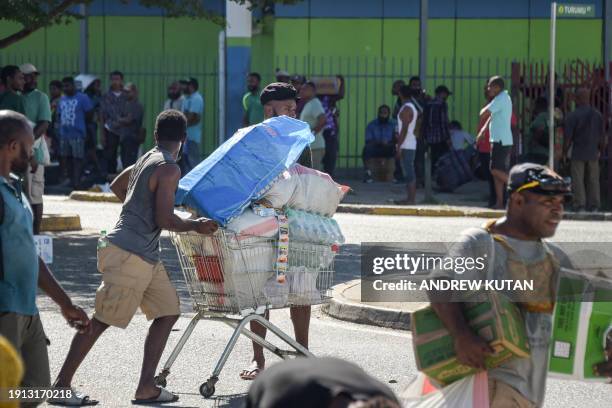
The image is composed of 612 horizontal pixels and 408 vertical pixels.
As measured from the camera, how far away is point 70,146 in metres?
23.7

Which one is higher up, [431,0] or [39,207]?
[431,0]

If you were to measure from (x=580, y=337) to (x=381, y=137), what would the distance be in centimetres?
1988

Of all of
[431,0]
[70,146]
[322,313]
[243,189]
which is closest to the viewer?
[243,189]

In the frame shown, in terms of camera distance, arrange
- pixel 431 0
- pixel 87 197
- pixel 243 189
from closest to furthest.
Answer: pixel 243 189, pixel 87 197, pixel 431 0

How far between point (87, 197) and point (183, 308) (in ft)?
38.0

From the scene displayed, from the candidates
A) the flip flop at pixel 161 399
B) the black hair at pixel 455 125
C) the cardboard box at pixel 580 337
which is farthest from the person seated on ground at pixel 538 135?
the cardboard box at pixel 580 337

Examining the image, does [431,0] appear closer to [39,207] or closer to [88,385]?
[39,207]

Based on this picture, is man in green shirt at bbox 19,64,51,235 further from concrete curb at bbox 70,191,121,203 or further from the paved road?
concrete curb at bbox 70,191,121,203

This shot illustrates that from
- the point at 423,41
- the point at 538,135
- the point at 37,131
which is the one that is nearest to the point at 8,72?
the point at 37,131

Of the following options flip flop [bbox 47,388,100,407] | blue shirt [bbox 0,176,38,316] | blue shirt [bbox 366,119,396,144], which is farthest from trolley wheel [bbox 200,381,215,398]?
blue shirt [bbox 366,119,396,144]

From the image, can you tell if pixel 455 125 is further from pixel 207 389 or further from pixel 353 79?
pixel 207 389

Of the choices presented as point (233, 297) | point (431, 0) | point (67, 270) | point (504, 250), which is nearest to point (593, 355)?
point (504, 250)

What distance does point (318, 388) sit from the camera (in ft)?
9.55

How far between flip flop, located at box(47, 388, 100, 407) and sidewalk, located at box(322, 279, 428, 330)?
310 cm
